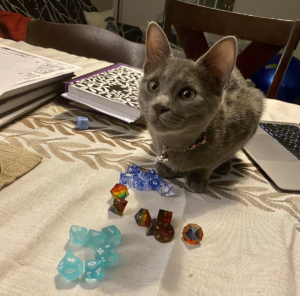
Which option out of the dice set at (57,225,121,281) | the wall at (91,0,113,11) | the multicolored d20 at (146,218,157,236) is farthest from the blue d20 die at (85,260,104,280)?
the wall at (91,0,113,11)

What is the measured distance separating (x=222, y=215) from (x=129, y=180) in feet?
0.78

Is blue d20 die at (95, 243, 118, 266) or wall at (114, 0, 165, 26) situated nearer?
blue d20 die at (95, 243, 118, 266)

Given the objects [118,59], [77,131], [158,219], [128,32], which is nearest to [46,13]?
[128,32]

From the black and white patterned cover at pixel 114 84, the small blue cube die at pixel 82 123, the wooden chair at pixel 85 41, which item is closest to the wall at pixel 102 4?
the wooden chair at pixel 85 41

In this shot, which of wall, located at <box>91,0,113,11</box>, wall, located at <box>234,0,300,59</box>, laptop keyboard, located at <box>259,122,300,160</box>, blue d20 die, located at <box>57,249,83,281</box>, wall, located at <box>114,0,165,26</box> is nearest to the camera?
blue d20 die, located at <box>57,249,83,281</box>

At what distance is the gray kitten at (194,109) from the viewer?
1.82 feet

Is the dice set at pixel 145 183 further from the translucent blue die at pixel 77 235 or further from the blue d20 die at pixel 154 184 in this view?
the translucent blue die at pixel 77 235

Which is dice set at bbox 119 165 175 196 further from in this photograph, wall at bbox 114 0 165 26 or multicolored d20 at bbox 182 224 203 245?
wall at bbox 114 0 165 26

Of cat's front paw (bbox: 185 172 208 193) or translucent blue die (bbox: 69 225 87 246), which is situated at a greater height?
translucent blue die (bbox: 69 225 87 246)

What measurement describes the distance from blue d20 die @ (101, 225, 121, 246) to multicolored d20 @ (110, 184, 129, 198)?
10 centimetres

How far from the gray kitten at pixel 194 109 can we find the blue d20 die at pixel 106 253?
279mm

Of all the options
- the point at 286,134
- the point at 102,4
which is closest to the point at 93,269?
the point at 286,134

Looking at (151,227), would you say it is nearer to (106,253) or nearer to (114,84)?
(106,253)

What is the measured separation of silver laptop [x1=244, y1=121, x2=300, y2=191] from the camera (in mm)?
710
